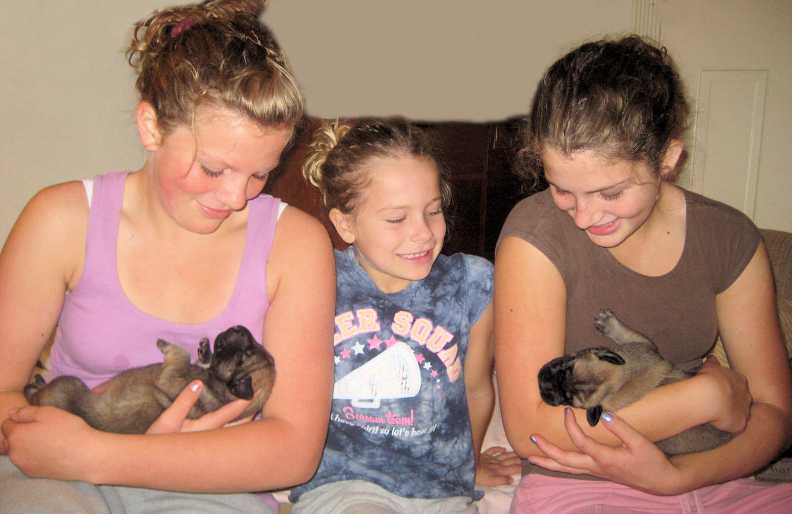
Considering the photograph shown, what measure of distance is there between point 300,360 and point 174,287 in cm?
31

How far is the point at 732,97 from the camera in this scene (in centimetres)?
390

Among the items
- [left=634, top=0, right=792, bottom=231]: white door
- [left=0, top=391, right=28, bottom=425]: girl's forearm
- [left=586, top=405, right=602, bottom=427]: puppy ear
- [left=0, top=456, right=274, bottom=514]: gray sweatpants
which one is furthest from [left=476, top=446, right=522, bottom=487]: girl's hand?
[left=634, top=0, right=792, bottom=231]: white door

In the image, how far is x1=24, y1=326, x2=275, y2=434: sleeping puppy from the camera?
1292 millimetres

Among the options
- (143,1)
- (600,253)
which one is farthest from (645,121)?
(143,1)

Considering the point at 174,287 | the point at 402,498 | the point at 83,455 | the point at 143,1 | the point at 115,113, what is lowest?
the point at 402,498

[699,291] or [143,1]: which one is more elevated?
[143,1]

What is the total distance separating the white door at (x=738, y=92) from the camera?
148 inches

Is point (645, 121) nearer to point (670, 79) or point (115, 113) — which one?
point (670, 79)

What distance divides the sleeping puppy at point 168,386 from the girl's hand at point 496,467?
705 mm

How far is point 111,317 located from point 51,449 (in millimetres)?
270

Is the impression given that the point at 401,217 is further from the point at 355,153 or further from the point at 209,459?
the point at 209,459

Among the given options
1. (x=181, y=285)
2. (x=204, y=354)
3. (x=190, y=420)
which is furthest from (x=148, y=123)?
(x=190, y=420)

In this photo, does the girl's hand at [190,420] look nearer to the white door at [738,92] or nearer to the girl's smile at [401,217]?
the girl's smile at [401,217]

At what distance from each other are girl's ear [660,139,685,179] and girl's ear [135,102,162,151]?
1026 mm
